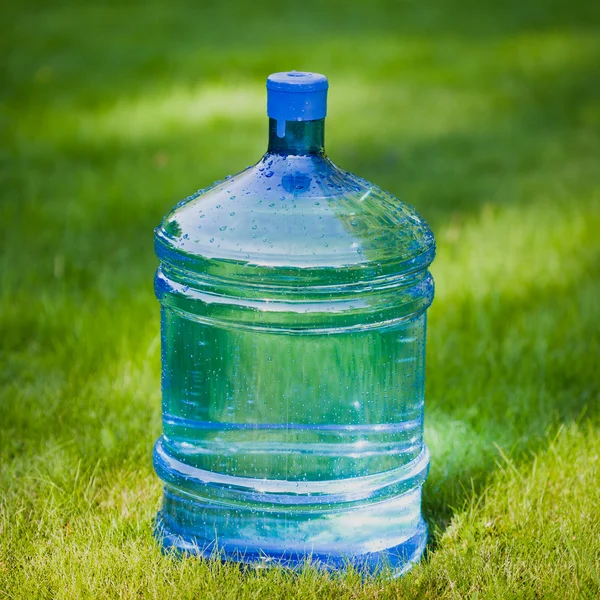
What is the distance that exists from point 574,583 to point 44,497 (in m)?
1.25

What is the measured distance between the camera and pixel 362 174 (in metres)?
5.77

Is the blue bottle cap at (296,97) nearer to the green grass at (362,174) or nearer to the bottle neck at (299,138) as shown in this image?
the bottle neck at (299,138)

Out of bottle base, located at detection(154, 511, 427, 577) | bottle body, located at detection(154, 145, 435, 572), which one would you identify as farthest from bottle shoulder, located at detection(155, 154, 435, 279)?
bottle base, located at detection(154, 511, 427, 577)

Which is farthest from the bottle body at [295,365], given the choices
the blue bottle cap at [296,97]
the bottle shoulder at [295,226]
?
the blue bottle cap at [296,97]

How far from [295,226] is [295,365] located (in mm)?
301

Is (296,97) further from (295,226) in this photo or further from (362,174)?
(362,174)

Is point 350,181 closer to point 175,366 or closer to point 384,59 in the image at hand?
point 175,366

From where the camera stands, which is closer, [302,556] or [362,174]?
[302,556]

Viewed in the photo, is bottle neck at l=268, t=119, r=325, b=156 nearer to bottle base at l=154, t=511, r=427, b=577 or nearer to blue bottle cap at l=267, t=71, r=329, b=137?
blue bottle cap at l=267, t=71, r=329, b=137

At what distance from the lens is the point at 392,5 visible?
36.0ft

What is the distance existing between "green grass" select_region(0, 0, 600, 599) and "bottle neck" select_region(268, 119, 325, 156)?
0.89m

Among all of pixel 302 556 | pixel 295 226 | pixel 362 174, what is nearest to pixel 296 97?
pixel 295 226

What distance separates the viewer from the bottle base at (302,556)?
2281 millimetres

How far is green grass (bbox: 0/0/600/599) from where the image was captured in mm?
2375
